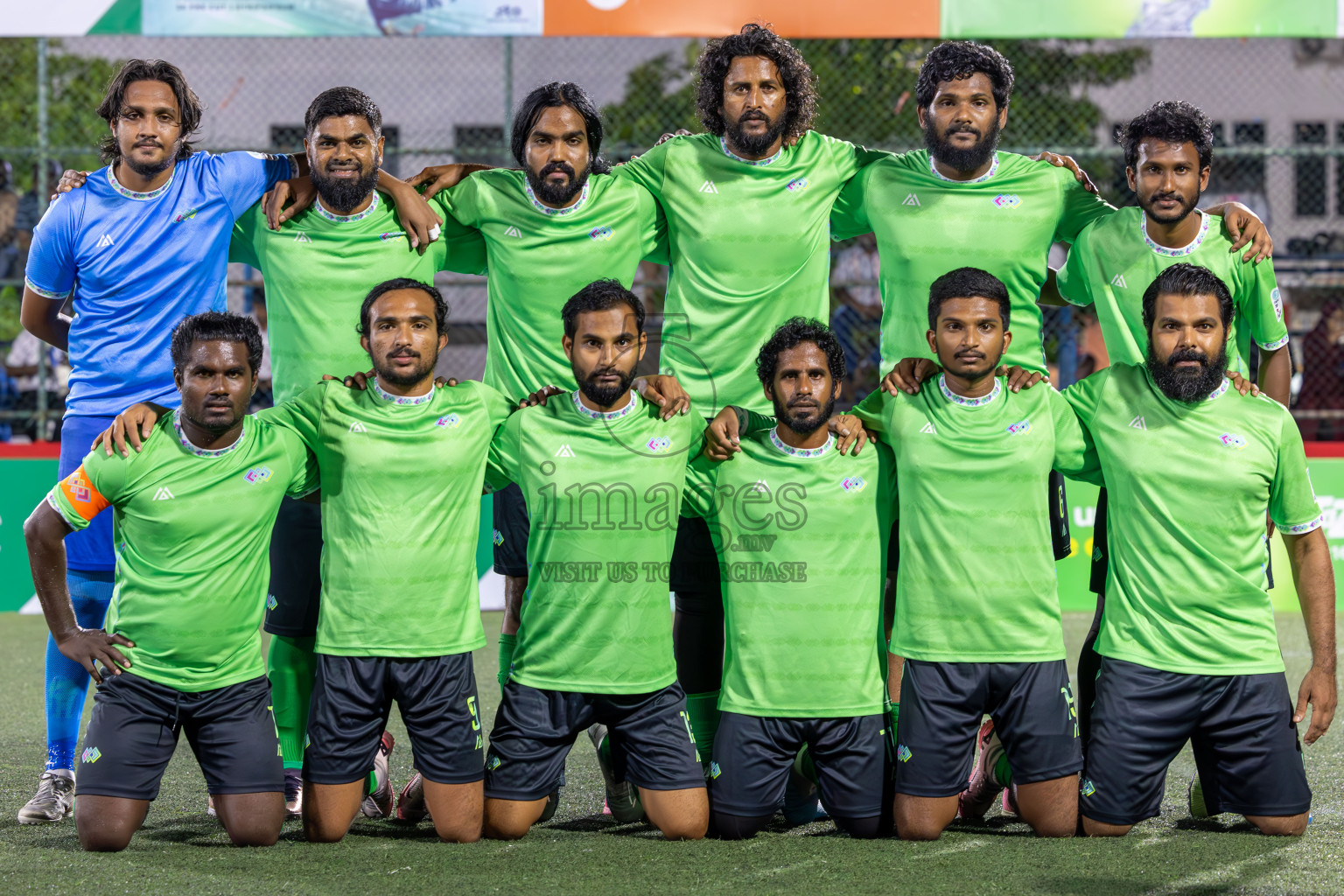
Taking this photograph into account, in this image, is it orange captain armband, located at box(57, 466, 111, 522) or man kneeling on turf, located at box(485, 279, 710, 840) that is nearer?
orange captain armband, located at box(57, 466, 111, 522)

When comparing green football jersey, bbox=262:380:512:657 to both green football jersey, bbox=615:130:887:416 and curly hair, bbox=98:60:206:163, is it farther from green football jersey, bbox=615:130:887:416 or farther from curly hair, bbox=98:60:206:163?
curly hair, bbox=98:60:206:163

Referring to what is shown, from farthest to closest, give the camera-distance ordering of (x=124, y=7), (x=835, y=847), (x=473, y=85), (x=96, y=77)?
(x=473, y=85), (x=96, y=77), (x=124, y=7), (x=835, y=847)

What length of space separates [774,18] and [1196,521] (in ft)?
19.7

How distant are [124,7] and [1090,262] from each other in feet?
22.9

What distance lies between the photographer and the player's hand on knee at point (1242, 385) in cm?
487

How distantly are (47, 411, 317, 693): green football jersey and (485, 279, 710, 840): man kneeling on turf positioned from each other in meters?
0.88

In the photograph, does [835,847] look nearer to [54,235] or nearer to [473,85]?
[54,235]

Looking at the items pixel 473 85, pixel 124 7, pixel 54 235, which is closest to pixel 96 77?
pixel 473 85

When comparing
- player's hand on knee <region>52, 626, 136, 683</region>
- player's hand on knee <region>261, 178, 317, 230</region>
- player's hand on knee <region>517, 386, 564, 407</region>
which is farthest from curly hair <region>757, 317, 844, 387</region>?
player's hand on knee <region>52, 626, 136, 683</region>

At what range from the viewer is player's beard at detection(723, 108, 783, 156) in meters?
5.29

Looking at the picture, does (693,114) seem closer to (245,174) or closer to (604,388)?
(245,174)

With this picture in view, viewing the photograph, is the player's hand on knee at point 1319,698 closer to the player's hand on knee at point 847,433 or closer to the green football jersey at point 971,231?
the green football jersey at point 971,231

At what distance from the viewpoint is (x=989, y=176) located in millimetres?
5305

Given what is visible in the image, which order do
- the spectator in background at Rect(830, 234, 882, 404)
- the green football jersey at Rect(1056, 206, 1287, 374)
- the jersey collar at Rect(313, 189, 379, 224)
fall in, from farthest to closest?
the spectator in background at Rect(830, 234, 882, 404) → the jersey collar at Rect(313, 189, 379, 224) → the green football jersey at Rect(1056, 206, 1287, 374)
